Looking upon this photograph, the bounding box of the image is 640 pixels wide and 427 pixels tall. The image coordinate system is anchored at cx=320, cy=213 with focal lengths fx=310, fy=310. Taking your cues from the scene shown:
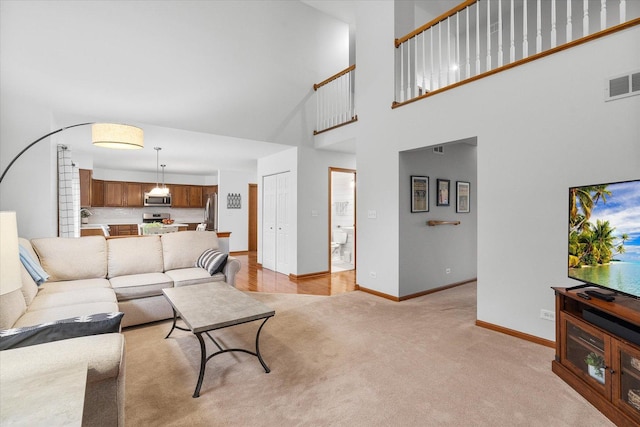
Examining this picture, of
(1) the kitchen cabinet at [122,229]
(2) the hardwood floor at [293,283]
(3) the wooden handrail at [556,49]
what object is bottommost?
(2) the hardwood floor at [293,283]

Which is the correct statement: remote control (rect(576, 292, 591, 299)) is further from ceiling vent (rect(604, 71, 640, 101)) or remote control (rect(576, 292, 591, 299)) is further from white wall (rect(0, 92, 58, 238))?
white wall (rect(0, 92, 58, 238))

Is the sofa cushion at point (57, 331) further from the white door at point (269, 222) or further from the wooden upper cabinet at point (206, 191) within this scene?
the wooden upper cabinet at point (206, 191)

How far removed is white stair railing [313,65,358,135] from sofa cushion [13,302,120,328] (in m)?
4.01

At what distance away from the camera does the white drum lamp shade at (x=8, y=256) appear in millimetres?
1028

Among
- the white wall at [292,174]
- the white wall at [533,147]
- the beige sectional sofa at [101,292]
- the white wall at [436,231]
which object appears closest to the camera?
the beige sectional sofa at [101,292]

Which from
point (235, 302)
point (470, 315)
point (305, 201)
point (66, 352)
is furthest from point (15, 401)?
point (305, 201)

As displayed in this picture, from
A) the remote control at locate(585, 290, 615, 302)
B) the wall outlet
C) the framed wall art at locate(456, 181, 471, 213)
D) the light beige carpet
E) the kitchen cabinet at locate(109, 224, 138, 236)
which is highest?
the framed wall art at locate(456, 181, 471, 213)

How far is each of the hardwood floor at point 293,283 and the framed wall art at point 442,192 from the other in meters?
1.86

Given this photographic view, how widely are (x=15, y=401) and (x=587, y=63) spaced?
387cm

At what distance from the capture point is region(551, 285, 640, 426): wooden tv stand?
1670 millimetres

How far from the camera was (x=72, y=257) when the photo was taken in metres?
3.40

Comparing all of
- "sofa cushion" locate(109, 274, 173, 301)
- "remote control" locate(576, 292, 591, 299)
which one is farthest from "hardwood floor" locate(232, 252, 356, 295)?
"remote control" locate(576, 292, 591, 299)

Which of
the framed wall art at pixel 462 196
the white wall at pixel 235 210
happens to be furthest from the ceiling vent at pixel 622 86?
the white wall at pixel 235 210

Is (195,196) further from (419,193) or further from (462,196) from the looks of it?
(462,196)
